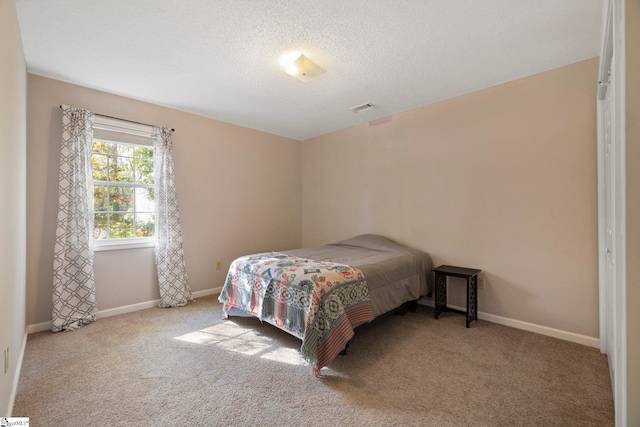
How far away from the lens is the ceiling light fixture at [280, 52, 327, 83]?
2.30 meters

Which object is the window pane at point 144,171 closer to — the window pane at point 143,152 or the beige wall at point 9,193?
the window pane at point 143,152

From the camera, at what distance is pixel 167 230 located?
332 cm

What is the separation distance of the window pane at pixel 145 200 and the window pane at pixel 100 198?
0.29 m

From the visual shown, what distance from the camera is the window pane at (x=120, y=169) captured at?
10.3ft

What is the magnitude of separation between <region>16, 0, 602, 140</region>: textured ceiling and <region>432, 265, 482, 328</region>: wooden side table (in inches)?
74.8

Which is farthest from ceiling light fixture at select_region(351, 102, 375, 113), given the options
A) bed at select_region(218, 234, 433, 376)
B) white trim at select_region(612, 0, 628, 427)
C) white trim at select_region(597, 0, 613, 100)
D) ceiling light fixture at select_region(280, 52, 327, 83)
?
white trim at select_region(612, 0, 628, 427)

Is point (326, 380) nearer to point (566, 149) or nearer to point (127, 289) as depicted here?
point (127, 289)

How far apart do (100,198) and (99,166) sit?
350mm

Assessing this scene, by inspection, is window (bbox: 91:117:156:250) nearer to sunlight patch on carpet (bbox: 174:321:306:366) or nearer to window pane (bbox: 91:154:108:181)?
window pane (bbox: 91:154:108:181)

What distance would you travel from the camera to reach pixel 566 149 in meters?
2.44

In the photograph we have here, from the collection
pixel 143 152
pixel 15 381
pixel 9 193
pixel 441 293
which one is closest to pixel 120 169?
pixel 143 152

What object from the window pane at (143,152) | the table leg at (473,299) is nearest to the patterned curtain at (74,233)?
the window pane at (143,152)
